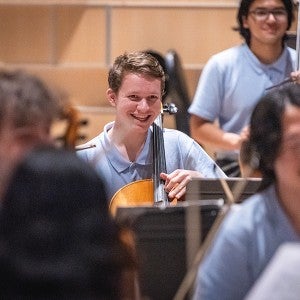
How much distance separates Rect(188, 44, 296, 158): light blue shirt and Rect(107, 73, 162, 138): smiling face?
863mm

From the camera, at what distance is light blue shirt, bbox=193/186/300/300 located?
1724 millimetres

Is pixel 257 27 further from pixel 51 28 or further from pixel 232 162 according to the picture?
pixel 51 28

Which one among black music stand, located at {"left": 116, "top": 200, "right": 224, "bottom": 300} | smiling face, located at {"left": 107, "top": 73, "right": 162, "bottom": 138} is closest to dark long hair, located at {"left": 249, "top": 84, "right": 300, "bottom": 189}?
black music stand, located at {"left": 116, "top": 200, "right": 224, "bottom": 300}

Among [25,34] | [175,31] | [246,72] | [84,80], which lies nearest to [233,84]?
[246,72]

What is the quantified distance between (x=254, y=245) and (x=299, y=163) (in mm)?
162

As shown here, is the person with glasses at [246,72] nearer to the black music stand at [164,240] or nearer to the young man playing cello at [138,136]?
the young man playing cello at [138,136]

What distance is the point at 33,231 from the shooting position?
1.21m

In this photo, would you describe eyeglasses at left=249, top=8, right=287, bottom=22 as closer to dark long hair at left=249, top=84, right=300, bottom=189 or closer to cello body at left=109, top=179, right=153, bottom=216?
cello body at left=109, top=179, right=153, bottom=216

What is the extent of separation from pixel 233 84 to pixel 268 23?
269mm

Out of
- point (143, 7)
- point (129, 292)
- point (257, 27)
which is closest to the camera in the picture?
point (129, 292)

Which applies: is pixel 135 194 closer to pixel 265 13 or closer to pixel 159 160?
pixel 159 160

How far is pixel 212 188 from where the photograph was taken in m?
2.24

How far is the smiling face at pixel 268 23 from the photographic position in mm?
3912

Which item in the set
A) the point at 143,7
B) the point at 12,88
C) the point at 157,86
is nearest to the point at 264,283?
the point at 12,88
